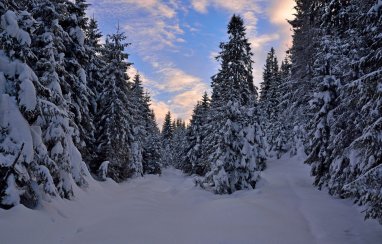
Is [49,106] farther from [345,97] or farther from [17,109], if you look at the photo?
[345,97]

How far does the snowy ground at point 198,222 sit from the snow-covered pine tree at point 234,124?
148 inches

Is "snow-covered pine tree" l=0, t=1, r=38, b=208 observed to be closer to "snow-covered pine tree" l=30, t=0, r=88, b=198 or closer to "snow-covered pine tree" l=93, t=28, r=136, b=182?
"snow-covered pine tree" l=30, t=0, r=88, b=198

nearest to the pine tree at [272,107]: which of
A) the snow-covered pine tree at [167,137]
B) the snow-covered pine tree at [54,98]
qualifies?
the snow-covered pine tree at [167,137]

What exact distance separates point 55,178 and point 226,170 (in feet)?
39.9

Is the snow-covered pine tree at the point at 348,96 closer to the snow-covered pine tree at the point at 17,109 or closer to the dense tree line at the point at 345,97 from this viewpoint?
the dense tree line at the point at 345,97

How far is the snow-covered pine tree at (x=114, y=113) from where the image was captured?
29797 millimetres

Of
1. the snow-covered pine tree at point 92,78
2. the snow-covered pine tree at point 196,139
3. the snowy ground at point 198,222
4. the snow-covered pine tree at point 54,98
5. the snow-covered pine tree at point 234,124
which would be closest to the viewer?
the snowy ground at point 198,222

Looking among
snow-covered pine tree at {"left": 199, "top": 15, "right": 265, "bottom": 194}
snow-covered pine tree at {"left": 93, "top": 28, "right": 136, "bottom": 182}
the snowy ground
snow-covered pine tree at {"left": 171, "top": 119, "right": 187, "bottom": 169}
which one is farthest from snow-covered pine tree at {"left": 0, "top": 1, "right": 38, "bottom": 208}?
snow-covered pine tree at {"left": 171, "top": 119, "right": 187, "bottom": 169}

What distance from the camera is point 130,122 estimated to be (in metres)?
35.5

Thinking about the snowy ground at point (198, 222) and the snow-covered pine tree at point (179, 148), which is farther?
the snow-covered pine tree at point (179, 148)

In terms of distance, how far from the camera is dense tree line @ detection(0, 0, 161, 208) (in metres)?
12.1

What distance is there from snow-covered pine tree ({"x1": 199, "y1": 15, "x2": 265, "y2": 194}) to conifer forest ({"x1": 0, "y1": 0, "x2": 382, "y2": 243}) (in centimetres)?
8

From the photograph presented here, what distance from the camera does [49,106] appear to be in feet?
46.1

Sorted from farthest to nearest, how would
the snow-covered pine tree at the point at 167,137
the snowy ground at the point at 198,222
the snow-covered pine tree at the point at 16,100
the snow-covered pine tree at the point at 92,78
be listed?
1. the snow-covered pine tree at the point at 167,137
2. the snow-covered pine tree at the point at 92,78
3. the snow-covered pine tree at the point at 16,100
4. the snowy ground at the point at 198,222
